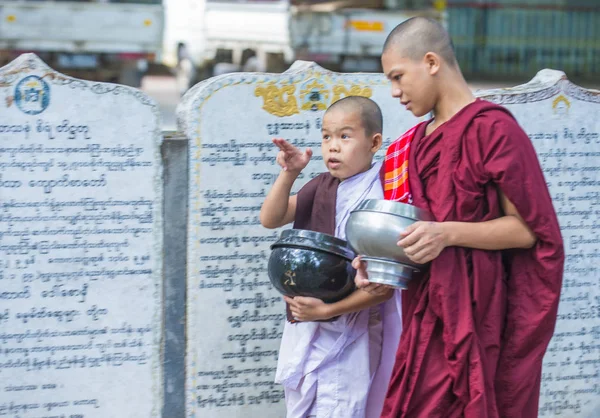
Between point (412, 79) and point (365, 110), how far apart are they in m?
0.34

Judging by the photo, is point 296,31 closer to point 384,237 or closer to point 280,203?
point 280,203

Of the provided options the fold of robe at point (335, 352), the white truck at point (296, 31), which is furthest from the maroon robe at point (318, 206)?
the white truck at point (296, 31)

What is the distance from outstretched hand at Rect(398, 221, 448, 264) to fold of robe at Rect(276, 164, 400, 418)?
473 mm

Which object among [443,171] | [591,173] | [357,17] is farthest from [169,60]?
[443,171]

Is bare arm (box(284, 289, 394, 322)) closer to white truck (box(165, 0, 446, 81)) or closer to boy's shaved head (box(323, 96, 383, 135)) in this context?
boy's shaved head (box(323, 96, 383, 135))

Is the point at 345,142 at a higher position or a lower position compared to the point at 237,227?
higher

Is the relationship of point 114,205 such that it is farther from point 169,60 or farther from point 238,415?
point 169,60

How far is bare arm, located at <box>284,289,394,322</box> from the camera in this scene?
9.55 feet

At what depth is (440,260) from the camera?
256cm

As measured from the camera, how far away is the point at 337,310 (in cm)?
293

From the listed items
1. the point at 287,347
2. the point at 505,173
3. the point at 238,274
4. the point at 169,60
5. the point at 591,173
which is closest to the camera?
the point at 505,173

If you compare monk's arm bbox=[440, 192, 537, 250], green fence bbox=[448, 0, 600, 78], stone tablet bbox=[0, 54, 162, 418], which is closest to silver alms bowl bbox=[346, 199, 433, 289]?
monk's arm bbox=[440, 192, 537, 250]

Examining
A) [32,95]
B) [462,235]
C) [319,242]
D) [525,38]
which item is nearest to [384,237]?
[462,235]

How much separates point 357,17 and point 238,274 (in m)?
9.49
